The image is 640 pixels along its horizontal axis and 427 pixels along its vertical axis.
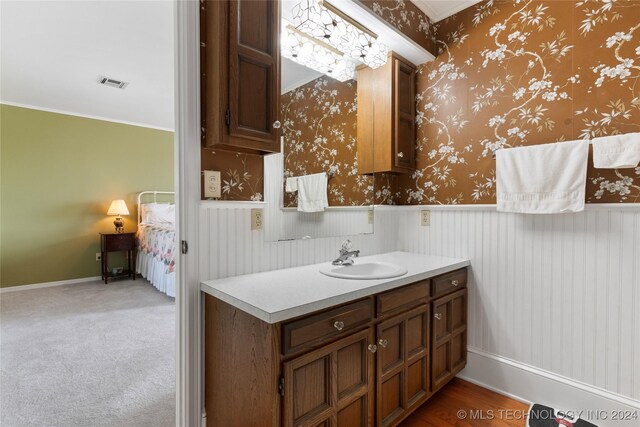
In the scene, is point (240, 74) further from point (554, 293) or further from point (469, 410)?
point (469, 410)

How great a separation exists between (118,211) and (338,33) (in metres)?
4.48

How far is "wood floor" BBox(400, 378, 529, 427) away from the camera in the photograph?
1707mm

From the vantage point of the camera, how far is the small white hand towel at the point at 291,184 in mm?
1775

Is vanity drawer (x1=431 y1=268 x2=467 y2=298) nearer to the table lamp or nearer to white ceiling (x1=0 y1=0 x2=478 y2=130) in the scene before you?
white ceiling (x1=0 y1=0 x2=478 y2=130)

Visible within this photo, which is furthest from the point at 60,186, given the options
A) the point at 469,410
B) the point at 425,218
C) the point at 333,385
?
the point at 469,410

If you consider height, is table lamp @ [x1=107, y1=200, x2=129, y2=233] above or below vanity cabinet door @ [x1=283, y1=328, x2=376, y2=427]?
above

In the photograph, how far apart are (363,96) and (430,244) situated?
3.85ft

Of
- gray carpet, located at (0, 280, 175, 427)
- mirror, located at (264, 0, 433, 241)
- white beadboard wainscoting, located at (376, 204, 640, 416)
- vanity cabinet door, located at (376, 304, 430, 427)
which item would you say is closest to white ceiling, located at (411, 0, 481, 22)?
mirror, located at (264, 0, 433, 241)

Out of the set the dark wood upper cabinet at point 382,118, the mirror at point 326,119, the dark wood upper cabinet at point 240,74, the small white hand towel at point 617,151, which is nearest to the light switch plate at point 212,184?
the dark wood upper cabinet at point 240,74

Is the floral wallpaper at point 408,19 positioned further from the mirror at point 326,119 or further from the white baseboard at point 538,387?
the white baseboard at point 538,387

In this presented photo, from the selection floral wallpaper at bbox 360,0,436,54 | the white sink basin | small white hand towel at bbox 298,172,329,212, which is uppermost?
floral wallpaper at bbox 360,0,436,54

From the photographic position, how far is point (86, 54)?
2984 millimetres

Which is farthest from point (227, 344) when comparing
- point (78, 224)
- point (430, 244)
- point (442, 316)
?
point (78, 224)

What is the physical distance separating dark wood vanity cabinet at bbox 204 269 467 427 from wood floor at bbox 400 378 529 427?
150 millimetres
